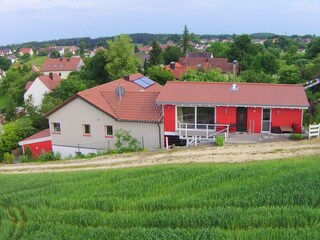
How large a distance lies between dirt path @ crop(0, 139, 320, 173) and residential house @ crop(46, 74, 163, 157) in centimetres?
378

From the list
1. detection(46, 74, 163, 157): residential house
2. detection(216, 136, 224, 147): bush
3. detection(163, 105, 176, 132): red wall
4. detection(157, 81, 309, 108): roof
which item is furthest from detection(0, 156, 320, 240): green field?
detection(46, 74, 163, 157): residential house

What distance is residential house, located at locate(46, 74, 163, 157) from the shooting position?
26.7 m

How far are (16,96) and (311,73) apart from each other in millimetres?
52394

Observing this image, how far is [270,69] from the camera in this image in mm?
69562

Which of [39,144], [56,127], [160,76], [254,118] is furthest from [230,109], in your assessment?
[160,76]

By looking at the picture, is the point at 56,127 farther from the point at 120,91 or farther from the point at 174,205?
the point at 174,205

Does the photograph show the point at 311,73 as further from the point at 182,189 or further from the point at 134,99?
the point at 182,189

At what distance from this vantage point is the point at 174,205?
452 inches

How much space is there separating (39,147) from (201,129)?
46.4ft

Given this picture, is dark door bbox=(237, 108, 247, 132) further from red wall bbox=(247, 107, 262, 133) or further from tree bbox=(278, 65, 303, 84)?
tree bbox=(278, 65, 303, 84)

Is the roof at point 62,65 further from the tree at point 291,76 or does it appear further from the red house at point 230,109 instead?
the red house at point 230,109

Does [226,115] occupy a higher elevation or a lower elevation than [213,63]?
lower

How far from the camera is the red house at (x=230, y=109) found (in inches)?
969

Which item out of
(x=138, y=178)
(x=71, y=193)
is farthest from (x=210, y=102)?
(x=71, y=193)
